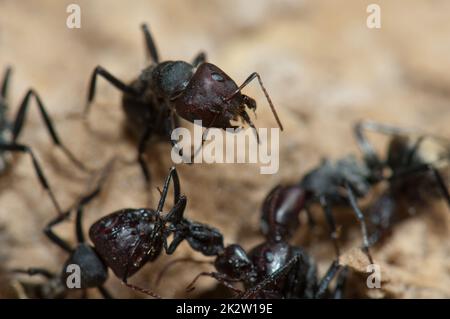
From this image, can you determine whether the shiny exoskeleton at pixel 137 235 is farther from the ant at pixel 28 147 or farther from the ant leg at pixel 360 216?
the ant leg at pixel 360 216

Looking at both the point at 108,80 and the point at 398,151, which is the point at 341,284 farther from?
the point at 108,80

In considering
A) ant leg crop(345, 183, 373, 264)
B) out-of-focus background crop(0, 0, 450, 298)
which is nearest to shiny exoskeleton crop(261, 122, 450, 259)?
ant leg crop(345, 183, 373, 264)

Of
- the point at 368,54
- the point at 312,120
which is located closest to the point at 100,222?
the point at 312,120

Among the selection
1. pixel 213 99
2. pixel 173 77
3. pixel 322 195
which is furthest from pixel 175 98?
pixel 322 195

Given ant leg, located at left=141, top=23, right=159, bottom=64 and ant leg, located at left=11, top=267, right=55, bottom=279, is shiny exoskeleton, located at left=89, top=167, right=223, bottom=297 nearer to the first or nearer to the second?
ant leg, located at left=11, top=267, right=55, bottom=279
